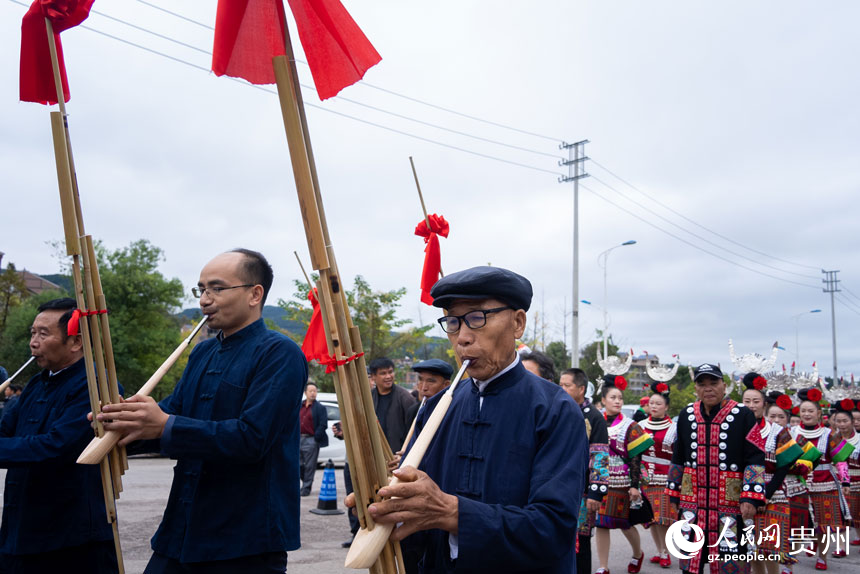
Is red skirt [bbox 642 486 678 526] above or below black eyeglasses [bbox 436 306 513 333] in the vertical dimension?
below

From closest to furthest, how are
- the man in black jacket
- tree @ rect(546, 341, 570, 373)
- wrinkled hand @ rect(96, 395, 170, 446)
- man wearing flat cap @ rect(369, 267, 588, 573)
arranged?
man wearing flat cap @ rect(369, 267, 588, 573)
wrinkled hand @ rect(96, 395, 170, 446)
the man in black jacket
tree @ rect(546, 341, 570, 373)

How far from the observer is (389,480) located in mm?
1811

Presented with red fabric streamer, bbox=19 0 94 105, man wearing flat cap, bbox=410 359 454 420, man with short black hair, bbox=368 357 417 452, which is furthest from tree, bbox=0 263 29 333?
red fabric streamer, bbox=19 0 94 105

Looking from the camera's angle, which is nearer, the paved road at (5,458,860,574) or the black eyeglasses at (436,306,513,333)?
the black eyeglasses at (436,306,513,333)

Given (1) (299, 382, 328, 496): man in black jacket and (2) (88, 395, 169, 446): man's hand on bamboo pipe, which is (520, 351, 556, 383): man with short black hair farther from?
(1) (299, 382, 328, 496): man in black jacket

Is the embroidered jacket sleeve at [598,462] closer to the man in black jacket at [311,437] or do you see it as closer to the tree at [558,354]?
the man in black jacket at [311,437]

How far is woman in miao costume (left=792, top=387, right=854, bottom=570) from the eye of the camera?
8531 millimetres

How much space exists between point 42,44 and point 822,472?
31.3 ft

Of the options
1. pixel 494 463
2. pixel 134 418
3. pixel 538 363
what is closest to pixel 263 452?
pixel 134 418

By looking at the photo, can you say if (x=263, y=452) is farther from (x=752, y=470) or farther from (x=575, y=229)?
(x=575, y=229)

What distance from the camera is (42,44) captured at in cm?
291

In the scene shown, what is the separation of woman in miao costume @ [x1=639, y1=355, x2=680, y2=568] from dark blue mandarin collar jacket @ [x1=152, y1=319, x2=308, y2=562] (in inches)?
214

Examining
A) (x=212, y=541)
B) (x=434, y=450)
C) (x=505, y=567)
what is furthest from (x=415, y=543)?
(x=212, y=541)

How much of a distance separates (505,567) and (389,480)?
1.32 feet
